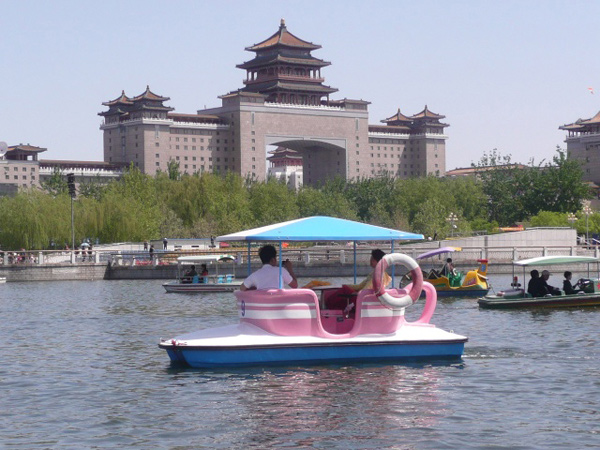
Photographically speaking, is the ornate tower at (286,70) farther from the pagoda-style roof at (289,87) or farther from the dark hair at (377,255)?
the dark hair at (377,255)

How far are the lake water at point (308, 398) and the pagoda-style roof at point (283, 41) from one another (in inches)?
4890

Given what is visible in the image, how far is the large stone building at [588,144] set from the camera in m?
153

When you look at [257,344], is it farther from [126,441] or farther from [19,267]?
[19,267]

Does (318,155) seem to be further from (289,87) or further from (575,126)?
(575,126)

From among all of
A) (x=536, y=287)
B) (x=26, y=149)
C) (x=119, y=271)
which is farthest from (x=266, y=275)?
(x=26, y=149)

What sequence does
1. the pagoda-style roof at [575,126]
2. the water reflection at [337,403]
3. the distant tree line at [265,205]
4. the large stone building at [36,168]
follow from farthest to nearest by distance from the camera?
the pagoda-style roof at [575,126] < the large stone building at [36,168] < the distant tree line at [265,205] < the water reflection at [337,403]

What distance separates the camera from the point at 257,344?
54.9 feet

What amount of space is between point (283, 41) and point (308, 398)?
436ft

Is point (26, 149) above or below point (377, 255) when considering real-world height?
above

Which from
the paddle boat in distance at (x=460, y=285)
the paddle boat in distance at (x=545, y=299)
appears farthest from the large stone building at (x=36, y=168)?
the paddle boat in distance at (x=545, y=299)

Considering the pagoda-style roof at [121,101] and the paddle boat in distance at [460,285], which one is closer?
the paddle boat in distance at [460,285]

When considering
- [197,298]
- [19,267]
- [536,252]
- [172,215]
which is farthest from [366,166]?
[197,298]

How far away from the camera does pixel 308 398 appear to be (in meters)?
14.6

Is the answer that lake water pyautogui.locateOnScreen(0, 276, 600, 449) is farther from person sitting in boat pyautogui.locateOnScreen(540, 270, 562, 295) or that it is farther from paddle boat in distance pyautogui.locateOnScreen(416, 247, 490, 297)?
paddle boat in distance pyautogui.locateOnScreen(416, 247, 490, 297)
